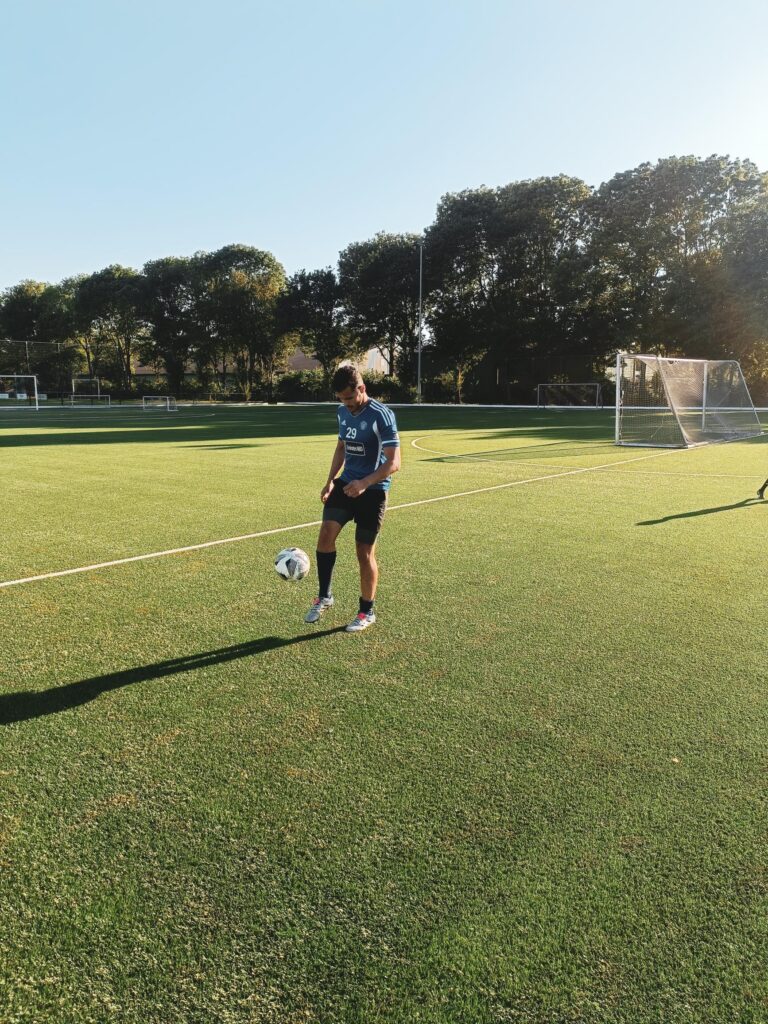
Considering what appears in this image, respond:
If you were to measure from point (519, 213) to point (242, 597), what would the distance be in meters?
50.6

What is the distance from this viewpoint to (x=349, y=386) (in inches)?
193

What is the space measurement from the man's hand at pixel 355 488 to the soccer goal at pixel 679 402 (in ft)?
54.6

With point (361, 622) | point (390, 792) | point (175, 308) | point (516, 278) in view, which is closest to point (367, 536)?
point (361, 622)

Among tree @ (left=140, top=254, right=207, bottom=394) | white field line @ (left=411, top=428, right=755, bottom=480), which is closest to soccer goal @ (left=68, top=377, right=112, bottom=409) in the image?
tree @ (left=140, top=254, right=207, bottom=394)

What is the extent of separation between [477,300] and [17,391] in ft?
122

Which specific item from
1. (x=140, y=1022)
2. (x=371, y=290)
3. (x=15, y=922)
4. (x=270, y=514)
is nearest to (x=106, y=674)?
(x=15, y=922)

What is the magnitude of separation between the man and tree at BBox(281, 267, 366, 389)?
5579 centimetres

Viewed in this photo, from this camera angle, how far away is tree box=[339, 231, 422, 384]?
5609 cm

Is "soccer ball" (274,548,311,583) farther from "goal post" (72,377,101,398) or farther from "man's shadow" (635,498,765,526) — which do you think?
"goal post" (72,377,101,398)

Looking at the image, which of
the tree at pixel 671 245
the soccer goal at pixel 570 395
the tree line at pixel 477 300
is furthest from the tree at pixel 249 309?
the tree at pixel 671 245

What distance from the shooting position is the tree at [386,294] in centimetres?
5609

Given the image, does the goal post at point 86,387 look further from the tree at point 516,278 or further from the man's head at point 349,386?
the man's head at point 349,386

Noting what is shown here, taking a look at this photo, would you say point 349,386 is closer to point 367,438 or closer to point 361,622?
point 367,438

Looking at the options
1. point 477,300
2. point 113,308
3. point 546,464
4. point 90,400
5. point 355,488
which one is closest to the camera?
point 355,488
